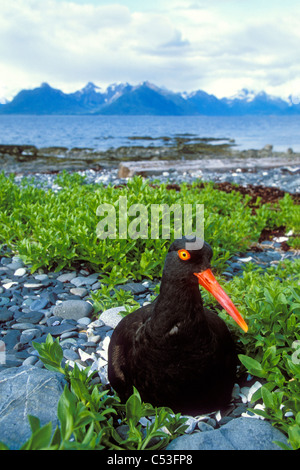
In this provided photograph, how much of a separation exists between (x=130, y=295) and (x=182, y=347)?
1.99 meters

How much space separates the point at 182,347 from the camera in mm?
2684

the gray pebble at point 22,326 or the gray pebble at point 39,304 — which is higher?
the gray pebble at point 39,304

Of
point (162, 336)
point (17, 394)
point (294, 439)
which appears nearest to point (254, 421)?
point (294, 439)

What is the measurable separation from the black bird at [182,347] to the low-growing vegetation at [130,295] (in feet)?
0.53

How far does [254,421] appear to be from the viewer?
8.13ft

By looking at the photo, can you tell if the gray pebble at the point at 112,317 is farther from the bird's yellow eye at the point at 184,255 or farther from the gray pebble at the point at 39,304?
the bird's yellow eye at the point at 184,255

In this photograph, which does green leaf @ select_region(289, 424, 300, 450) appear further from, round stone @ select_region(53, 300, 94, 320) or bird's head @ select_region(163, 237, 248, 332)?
round stone @ select_region(53, 300, 94, 320)

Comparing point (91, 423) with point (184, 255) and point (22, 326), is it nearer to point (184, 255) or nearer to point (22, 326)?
point (184, 255)

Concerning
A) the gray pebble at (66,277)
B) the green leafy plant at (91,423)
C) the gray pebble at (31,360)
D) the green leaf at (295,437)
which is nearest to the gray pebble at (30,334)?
the gray pebble at (31,360)

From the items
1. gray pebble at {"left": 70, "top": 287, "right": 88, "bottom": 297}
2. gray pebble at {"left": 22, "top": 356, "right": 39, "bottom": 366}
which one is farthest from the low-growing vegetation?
gray pebble at {"left": 22, "top": 356, "right": 39, "bottom": 366}

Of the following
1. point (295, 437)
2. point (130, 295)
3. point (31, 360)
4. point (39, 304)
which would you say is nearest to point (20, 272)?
point (39, 304)

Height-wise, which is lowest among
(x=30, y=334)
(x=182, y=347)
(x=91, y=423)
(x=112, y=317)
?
(x=30, y=334)

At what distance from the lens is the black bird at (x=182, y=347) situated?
263 cm
